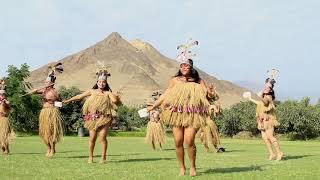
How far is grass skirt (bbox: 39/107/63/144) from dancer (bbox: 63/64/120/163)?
2136mm

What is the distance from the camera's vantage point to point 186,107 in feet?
33.4

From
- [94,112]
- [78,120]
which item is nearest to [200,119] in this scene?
[94,112]

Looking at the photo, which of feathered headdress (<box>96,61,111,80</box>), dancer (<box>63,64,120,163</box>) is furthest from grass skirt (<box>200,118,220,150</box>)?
feathered headdress (<box>96,61,111,80</box>)

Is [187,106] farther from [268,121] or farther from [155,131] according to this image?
[155,131]

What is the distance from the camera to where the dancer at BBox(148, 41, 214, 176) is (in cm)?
1016

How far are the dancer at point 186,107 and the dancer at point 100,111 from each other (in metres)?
3.70

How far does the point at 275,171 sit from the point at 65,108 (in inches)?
2560

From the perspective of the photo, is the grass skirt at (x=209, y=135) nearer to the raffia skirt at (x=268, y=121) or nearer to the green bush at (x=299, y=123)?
the raffia skirt at (x=268, y=121)

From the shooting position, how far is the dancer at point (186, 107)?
33.3 ft

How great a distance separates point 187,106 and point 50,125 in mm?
6949

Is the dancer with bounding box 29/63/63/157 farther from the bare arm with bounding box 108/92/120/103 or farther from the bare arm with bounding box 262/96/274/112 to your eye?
the bare arm with bounding box 262/96/274/112

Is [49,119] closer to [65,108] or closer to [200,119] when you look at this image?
[200,119]

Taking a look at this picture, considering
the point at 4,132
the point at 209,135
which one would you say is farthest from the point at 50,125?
the point at 209,135

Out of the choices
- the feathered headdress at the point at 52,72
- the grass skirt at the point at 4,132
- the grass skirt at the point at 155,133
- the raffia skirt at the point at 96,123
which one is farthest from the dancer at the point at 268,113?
the grass skirt at the point at 4,132
